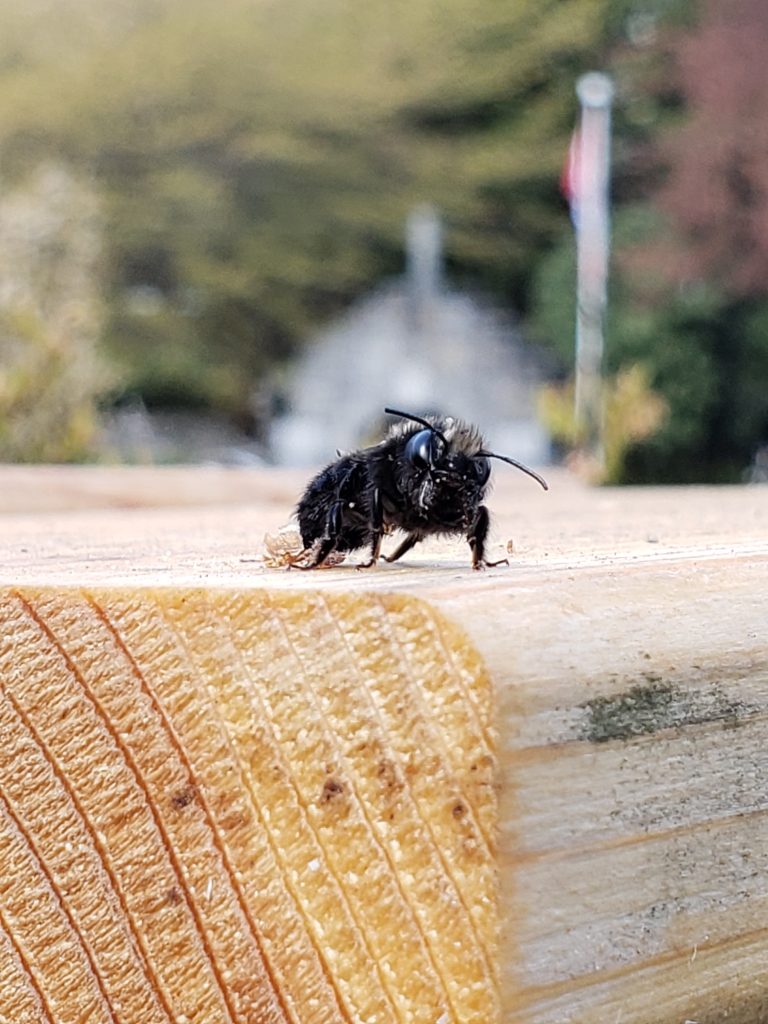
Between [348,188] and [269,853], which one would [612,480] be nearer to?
[269,853]

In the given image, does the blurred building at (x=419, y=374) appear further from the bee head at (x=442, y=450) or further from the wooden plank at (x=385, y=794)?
the wooden plank at (x=385, y=794)

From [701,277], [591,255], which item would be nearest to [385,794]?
[591,255]

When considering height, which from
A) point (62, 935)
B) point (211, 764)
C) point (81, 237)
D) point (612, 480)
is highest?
point (211, 764)

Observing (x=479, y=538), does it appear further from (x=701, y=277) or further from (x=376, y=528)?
(x=701, y=277)

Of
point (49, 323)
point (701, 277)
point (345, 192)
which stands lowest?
point (701, 277)

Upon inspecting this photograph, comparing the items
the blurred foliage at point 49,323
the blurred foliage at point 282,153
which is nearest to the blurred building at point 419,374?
the blurred foliage at point 282,153

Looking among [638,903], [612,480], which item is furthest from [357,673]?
[612,480]

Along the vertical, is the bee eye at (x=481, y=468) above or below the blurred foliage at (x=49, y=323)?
above
